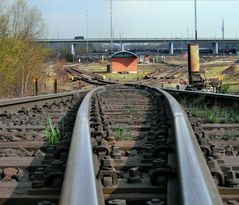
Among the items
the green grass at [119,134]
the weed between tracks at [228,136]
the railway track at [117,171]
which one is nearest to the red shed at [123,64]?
the green grass at [119,134]

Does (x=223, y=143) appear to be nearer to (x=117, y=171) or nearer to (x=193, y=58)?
(x=117, y=171)

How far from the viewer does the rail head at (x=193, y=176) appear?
2646 mm

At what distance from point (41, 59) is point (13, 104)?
124 ft

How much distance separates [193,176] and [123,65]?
228 feet

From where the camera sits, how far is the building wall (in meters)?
72.0

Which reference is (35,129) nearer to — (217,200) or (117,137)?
(117,137)

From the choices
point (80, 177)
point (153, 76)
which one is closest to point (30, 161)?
point (80, 177)

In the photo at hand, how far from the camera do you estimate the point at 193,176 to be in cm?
312

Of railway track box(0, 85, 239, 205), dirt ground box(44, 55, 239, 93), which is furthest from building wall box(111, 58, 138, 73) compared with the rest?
railway track box(0, 85, 239, 205)

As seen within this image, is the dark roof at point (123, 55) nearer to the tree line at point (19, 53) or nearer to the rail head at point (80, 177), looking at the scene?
the tree line at point (19, 53)

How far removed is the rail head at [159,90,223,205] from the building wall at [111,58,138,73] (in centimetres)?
6758

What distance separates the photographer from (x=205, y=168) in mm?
3439

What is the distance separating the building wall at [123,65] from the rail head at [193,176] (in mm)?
67578

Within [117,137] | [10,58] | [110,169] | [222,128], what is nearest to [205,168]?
[110,169]
